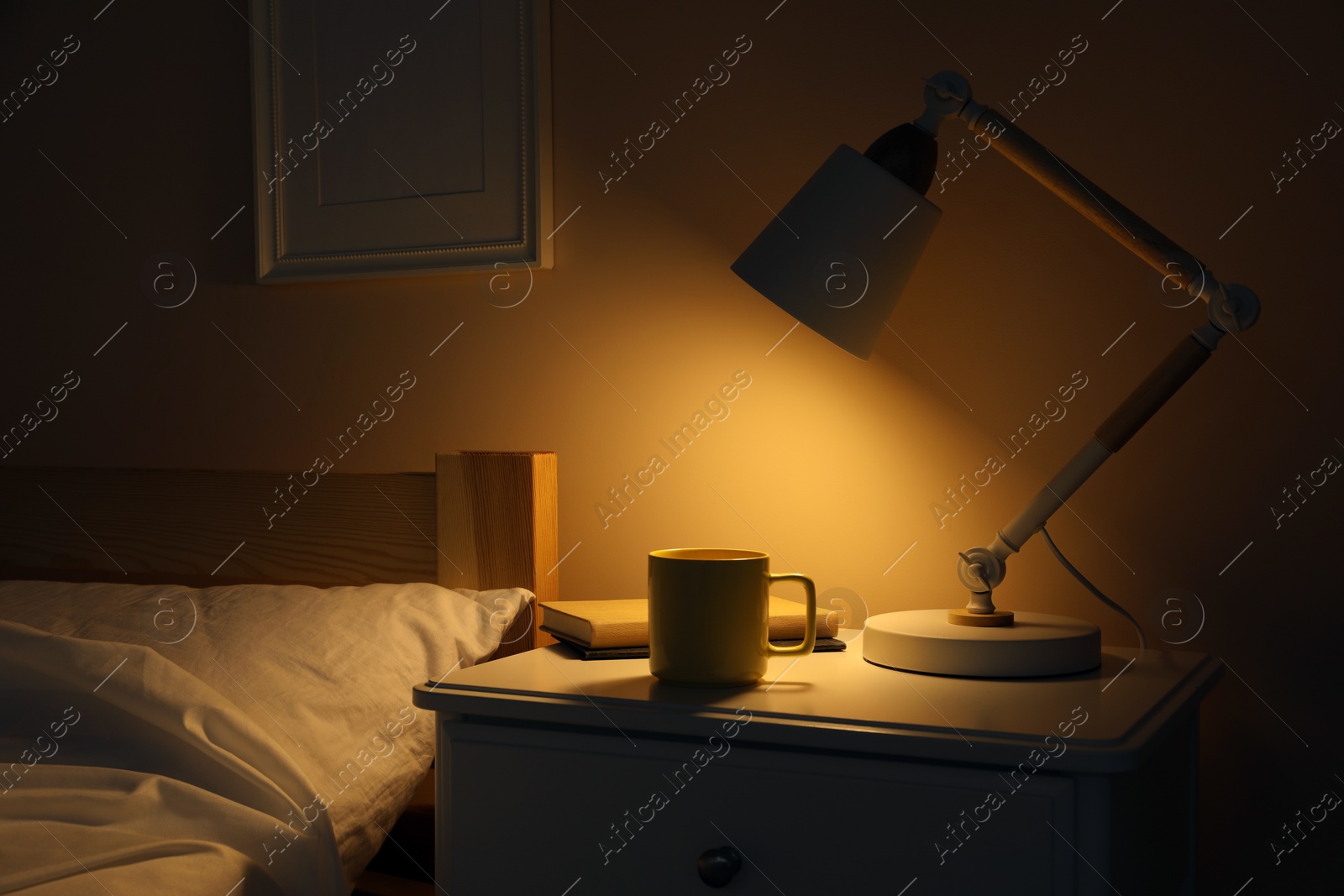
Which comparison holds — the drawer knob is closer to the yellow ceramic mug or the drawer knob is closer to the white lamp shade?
the yellow ceramic mug

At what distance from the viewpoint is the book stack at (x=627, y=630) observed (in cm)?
93

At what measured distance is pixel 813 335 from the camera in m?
1.17

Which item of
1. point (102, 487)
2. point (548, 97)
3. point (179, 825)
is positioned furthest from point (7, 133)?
point (179, 825)

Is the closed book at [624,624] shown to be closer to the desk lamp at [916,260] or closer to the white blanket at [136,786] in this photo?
the desk lamp at [916,260]

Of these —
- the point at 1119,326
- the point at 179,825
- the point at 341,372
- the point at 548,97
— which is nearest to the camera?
the point at 179,825

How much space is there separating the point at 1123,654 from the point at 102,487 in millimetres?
1343

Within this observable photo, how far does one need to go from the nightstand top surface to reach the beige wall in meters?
0.20

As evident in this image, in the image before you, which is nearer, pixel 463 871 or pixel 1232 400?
pixel 463 871

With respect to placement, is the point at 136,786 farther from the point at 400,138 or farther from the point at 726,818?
the point at 400,138

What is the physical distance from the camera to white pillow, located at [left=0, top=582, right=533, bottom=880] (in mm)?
881

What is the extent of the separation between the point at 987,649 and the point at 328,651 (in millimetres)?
614

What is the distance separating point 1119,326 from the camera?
3.44 ft

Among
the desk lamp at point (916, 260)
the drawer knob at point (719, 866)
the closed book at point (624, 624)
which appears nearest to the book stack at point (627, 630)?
the closed book at point (624, 624)

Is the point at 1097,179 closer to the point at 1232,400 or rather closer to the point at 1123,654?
the point at 1232,400
